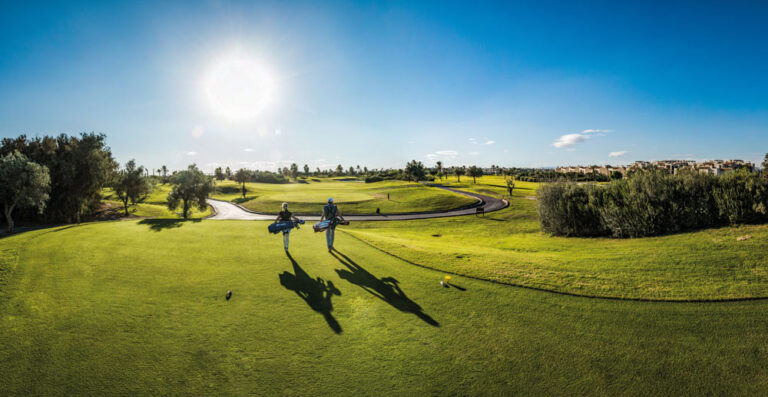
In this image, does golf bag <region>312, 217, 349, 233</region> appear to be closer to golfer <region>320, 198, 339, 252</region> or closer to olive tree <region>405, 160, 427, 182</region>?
golfer <region>320, 198, 339, 252</region>

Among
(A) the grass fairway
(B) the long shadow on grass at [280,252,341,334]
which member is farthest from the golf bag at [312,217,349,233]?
(A) the grass fairway

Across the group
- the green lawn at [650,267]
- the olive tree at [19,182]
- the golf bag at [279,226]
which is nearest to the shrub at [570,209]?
the green lawn at [650,267]

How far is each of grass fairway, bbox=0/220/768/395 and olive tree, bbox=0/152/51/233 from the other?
2796cm

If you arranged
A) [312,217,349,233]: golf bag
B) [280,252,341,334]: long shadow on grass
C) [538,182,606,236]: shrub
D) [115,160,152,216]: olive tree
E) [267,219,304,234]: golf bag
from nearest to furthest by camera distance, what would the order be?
[280,252,341,334]: long shadow on grass, [267,219,304,234]: golf bag, [312,217,349,233]: golf bag, [538,182,606,236]: shrub, [115,160,152,216]: olive tree

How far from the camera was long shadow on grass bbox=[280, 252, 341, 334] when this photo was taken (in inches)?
265

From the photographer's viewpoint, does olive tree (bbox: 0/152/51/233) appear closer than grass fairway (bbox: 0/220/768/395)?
No

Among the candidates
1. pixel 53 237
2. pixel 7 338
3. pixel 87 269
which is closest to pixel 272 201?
pixel 53 237

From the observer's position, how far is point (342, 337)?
577cm

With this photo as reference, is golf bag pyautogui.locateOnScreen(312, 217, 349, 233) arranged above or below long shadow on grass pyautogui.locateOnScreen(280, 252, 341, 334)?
above

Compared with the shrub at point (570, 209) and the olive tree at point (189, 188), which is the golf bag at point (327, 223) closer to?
the shrub at point (570, 209)

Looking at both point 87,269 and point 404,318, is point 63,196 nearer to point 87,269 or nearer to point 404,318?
point 87,269

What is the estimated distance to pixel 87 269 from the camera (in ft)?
28.2

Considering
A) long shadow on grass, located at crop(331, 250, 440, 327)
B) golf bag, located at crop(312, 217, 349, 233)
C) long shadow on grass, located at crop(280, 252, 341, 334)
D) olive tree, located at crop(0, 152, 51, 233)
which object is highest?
olive tree, located at crop(0, 152, 51, 233)

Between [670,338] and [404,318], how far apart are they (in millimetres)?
5333
